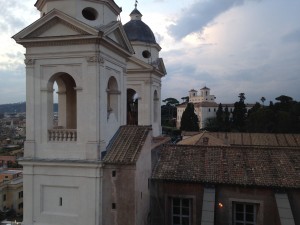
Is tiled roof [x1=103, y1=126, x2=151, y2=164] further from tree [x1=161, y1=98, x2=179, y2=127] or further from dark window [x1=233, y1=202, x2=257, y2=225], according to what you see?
tree [x1=161, y1=98, x2=179, y2=127]

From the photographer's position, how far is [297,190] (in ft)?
45.4

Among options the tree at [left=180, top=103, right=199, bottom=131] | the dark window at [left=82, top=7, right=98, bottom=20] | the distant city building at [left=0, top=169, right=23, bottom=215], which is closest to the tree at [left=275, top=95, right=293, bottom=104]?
the tree at [left=180, top=103, right=199, bottom=131]

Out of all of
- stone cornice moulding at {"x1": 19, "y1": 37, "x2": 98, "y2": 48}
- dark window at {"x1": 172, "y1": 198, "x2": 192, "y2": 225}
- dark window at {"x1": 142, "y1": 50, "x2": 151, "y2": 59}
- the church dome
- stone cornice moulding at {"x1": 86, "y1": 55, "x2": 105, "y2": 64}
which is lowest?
dark window at {"x1": 172, "y1": 198, "x2": 192, "y2": 225}

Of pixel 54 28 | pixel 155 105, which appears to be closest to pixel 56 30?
pixel 54 28

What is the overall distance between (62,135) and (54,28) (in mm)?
4250

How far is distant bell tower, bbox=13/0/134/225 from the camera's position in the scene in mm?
12375

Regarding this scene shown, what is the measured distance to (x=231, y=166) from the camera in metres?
15.1

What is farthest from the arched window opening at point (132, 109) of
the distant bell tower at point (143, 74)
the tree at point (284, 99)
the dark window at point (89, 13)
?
→ the tree at point (284, 99)

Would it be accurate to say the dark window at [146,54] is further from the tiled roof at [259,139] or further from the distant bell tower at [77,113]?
the tiled roof at [259,139]

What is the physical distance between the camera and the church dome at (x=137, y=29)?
66.9ft

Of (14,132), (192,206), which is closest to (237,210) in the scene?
(192,206)

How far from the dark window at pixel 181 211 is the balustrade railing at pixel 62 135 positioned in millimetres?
5924

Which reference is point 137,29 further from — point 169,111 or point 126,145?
point 169,111

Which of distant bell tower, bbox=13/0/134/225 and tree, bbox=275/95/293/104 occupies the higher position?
tree, bbox=275/95/293/104
